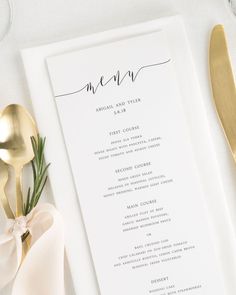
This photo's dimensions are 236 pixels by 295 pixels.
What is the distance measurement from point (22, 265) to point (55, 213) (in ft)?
0.25

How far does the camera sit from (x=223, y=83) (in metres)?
0.69

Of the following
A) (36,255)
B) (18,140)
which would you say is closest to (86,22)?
(18,140)

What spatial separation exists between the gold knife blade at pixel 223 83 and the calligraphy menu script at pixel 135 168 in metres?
0.05

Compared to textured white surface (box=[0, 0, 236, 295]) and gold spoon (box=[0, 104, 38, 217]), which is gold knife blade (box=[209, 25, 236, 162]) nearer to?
textured white surface (box=[0, 0, 236, 295])

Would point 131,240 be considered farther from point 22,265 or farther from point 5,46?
point 5,46

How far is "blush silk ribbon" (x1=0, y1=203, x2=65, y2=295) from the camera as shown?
659 mm

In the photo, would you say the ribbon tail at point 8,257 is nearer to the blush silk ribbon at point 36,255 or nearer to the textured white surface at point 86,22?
→ the blush silk ribbon at point 36,255

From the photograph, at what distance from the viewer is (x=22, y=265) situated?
2.18ft

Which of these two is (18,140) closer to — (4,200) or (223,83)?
(4,200)

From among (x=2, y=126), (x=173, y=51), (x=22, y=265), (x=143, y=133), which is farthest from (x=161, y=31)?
(x=22, y=265)

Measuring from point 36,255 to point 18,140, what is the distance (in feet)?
0.48

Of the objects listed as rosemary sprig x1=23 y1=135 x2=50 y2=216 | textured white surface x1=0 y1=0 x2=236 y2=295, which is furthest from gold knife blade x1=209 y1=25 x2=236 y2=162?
rosemary sprig x1=23 y1=135 x2=50 y2=216

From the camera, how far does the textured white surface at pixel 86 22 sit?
2.30 feet

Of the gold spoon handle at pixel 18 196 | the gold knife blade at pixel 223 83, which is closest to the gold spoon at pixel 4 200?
the gold spoon handle at pixel 18 196
